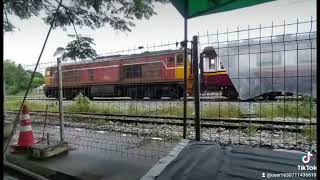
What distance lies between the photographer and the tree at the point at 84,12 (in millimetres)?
5078

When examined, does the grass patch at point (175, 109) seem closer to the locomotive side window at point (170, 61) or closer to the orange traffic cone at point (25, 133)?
the orange traffic cone at point (25, 133)

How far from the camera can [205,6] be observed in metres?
4.63

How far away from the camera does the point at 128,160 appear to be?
4461mm

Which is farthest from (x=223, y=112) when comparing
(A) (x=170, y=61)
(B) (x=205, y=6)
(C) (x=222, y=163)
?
(A) (x=170, y=61)

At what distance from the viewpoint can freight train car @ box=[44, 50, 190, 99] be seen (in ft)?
48.7

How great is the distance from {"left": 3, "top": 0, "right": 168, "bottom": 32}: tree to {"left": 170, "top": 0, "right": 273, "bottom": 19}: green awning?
787 mm

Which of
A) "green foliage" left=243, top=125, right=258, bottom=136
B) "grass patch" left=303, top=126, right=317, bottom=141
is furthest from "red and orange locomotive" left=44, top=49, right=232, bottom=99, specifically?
"grass patch" left=303, top=126, right=317, bottom=141

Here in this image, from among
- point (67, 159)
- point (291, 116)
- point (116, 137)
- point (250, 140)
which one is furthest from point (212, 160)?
point (291, 116)

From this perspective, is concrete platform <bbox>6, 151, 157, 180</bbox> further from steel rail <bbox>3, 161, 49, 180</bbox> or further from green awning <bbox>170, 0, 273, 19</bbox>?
green awning <bbox>170, 0, 273, 19</bbox>

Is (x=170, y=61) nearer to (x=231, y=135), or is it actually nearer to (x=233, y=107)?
(x=233, y=107)

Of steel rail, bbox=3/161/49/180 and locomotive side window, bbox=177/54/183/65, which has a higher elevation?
locomotive side window, bbox=177/54/183/65

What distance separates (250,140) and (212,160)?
8.62 ft
